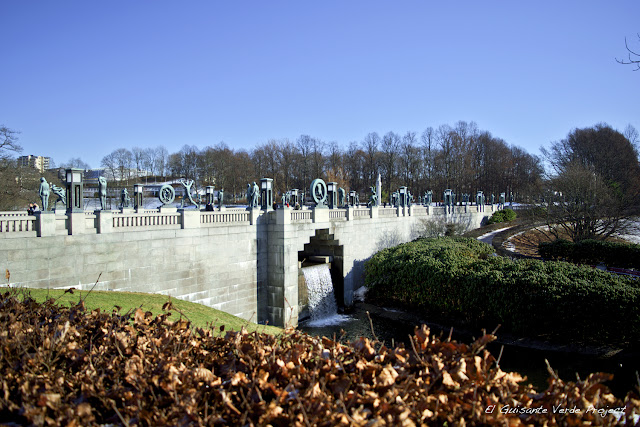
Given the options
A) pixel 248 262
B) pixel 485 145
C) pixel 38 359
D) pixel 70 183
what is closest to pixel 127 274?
pixel 70 183

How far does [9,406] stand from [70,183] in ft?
38.5

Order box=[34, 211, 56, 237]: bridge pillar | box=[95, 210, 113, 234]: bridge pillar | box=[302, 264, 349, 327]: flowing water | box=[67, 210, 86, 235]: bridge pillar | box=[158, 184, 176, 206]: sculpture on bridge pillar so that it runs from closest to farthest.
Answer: box=[34, 211, 56, 237]: bridge pillar → box=[67, 210, 86, 235]: bridge pillar → box=[95, 210, 113, 234]: bridge pillar → box=[158, 184, 176, 206]: sculpture on bridge pillar → box=[302, 264, 349, 327]: flowing water

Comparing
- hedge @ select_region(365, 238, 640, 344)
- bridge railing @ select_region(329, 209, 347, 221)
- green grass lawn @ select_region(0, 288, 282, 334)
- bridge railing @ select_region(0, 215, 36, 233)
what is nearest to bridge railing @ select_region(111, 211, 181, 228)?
bridge railing @ select_region(0, 215, 36, 233)

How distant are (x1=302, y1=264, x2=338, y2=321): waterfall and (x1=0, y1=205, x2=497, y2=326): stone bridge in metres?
1.04

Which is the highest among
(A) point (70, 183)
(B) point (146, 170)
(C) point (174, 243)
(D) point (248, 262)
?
(B) point (146, 170)

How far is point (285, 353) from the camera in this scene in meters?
4.54

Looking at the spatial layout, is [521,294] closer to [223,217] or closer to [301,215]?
[301,215]

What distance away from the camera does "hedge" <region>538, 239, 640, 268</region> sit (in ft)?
77.2

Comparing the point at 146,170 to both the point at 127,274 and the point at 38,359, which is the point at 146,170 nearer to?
the point at 127,274

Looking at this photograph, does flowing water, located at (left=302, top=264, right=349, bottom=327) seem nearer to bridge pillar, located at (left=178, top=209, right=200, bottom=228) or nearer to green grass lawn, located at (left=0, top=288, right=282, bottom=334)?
bridge pillar, located at (left=178, top=209, right=200, bottom=228)

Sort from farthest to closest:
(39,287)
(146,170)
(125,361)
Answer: (146,170), (39,287), (125,361)

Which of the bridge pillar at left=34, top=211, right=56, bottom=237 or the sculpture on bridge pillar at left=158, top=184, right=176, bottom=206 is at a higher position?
the sculpture on bridge pillar at left=158, top=184, right=176, bottom=206

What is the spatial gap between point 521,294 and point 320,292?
34.9 ft

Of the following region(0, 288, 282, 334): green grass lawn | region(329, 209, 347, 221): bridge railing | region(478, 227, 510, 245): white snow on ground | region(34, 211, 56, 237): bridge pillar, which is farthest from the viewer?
region(478, 227, 510, 245): white snow on ground
